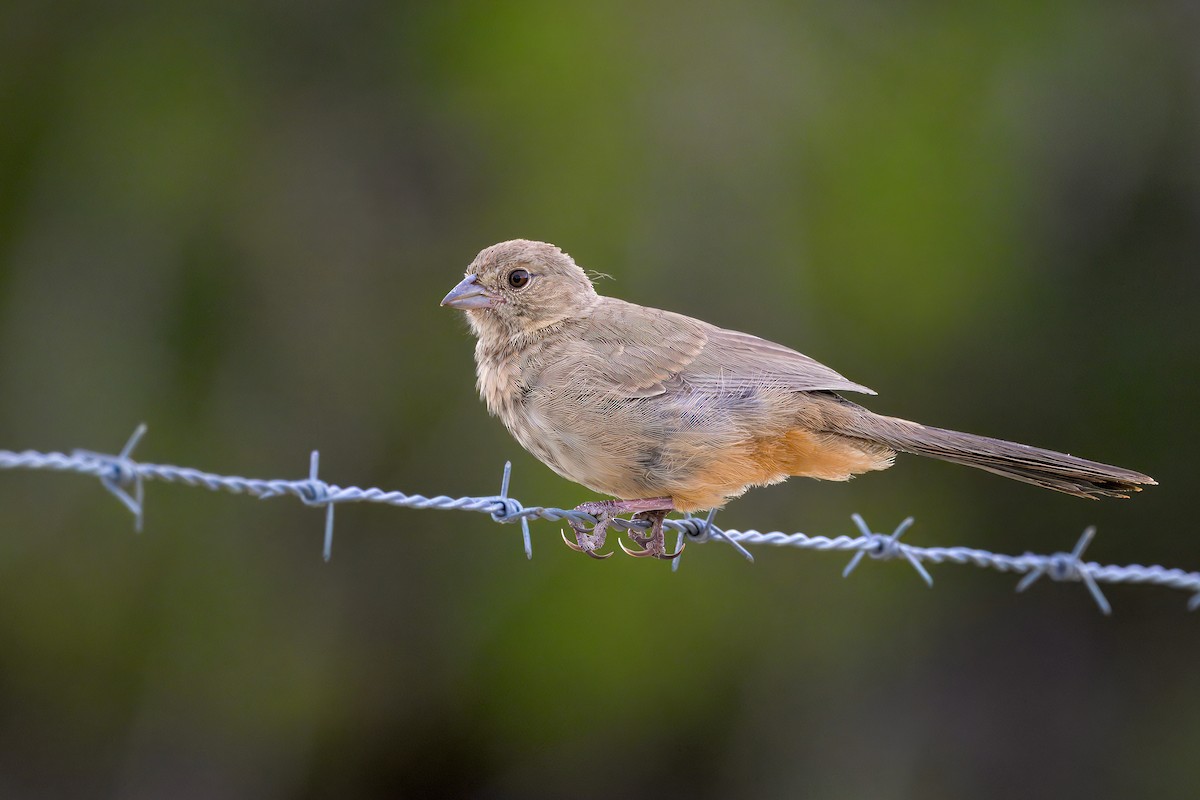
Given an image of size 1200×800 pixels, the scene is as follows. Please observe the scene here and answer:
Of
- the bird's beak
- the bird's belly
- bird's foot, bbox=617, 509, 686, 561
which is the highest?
the bird's beak

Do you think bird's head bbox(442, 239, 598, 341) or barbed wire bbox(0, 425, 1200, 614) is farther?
bird's head bbox(442, 239, 598, 341)

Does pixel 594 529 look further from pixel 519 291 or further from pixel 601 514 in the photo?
pixel 519 291

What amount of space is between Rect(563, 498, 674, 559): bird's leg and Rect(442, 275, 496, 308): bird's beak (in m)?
1.14

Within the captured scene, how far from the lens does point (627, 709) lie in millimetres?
7785

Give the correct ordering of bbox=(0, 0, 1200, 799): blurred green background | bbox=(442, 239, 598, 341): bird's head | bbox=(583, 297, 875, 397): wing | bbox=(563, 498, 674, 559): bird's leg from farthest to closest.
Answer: bbox=(0, 0, 1200, 799): blurred green background
bbox=(442, 239, 598, 341): bird's head
bbox=(583, 297, 875, 397): wing
bbox=(563, 498, 674, 559): bird's leg

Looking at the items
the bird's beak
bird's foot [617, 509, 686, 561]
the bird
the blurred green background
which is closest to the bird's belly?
the bird

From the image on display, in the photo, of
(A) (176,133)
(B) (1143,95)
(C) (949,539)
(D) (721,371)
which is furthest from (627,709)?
(B) (1143,95)

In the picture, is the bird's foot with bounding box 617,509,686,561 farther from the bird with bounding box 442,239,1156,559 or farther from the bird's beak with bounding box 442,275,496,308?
the bird's beak with bounding box 442,275,496,308

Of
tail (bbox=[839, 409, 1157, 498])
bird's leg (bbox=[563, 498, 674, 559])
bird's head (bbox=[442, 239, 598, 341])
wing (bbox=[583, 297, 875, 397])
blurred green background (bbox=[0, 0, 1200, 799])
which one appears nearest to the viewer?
tail (bbox=[839, 409, 1157, 498])

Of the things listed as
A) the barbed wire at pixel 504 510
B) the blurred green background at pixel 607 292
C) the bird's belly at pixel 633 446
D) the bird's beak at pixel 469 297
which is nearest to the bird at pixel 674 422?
the bird's belly at pixel 633 446

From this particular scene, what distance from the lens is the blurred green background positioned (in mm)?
7617

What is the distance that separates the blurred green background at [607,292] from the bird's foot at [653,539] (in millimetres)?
2935

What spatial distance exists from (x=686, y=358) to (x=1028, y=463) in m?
1.35

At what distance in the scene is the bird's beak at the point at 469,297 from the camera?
506 centimetres
